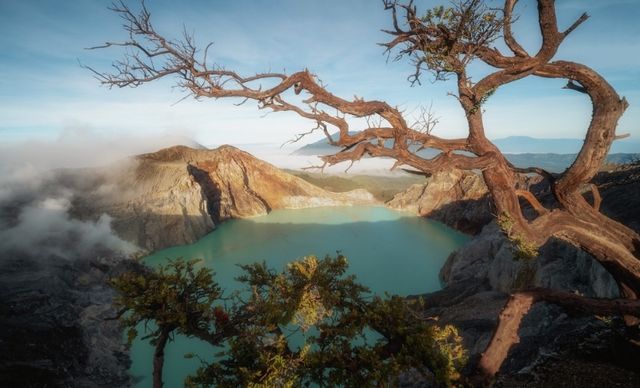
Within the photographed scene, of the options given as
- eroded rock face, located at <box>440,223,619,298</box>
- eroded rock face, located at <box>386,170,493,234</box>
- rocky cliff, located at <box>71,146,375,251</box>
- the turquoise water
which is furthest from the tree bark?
rocky cliff, located at <box>71,146,375,251</box>

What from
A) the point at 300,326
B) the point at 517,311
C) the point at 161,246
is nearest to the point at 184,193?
the point at 161,246

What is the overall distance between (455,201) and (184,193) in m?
41.6

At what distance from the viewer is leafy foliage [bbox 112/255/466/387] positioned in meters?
5.33

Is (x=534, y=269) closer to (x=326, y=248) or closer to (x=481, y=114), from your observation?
(x=481, y=114)

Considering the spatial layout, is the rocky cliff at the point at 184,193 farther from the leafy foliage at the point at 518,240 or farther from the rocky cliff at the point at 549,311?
the leafy foliage at the point at 518,240

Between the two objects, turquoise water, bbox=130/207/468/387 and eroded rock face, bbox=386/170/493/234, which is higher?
eroded rock face, bbox=386/170/493/234

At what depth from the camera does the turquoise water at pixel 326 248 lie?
19391 mm

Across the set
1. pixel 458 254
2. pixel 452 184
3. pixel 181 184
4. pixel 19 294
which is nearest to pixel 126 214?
pixel 181 184

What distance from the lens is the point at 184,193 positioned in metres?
42.8

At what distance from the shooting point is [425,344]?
17.3ft

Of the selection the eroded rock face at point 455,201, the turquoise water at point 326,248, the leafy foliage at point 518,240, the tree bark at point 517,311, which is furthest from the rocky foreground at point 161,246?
the turquoise water at point 326,248

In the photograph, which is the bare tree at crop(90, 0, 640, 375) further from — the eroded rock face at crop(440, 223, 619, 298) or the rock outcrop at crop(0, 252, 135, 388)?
the rock outcrop at crop(0, 252, 135, 388)

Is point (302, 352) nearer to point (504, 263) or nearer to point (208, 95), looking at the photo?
point (208, 95)

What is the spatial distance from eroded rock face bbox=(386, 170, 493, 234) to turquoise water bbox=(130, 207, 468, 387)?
208cm
